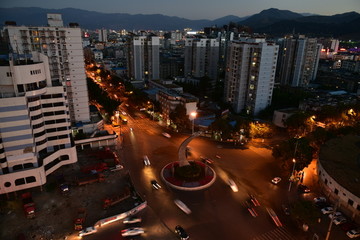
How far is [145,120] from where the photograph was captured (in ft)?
230

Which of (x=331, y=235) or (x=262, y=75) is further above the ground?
(x=262, y=75)

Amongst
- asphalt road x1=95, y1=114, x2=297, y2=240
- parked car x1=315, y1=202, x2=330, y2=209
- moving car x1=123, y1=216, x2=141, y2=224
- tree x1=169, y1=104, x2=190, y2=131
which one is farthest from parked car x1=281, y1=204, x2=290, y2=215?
tree x1=169, y1=104, x2=190, y2=131

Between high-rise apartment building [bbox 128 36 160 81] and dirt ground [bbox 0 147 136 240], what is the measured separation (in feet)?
241

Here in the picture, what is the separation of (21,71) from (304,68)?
105 meters

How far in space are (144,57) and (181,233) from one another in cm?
9186

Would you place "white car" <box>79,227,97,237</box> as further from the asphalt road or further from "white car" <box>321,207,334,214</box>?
"white car" <box>321,207,334,214</box>

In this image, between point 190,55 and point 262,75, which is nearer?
point 262,75

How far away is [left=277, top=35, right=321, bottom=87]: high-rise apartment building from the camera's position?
10169 centimetres

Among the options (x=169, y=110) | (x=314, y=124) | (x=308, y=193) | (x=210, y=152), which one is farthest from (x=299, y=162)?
(x=169, y=110)

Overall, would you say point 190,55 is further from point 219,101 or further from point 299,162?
point 299,162

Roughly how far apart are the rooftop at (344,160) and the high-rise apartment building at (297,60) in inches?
2433

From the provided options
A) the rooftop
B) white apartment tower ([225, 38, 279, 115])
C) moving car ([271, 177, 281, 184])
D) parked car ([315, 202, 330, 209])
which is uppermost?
white apartment tower ([225, 38, 279, 115])

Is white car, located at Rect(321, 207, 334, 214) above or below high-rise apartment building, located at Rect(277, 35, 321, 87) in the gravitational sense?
below

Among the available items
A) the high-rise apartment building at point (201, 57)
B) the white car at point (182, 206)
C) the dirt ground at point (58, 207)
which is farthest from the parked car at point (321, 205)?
the high-rise apartment building at point (201, 57)
